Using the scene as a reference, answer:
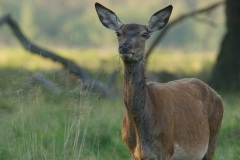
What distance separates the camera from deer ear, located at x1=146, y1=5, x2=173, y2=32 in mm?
9438

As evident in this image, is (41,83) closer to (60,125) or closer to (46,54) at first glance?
(60,125)

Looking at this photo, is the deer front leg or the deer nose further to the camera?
the deer front leg

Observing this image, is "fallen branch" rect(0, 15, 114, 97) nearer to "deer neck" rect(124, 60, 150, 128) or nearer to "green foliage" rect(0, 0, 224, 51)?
"deer neck" rect(124, 60, 150, 128)

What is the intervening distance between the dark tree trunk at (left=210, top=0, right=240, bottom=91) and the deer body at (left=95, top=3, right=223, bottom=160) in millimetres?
8764

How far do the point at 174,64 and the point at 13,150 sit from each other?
51.6ft

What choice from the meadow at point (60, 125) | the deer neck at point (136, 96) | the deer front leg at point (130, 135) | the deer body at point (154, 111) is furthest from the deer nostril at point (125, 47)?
the deer front leg at point (130, 135)

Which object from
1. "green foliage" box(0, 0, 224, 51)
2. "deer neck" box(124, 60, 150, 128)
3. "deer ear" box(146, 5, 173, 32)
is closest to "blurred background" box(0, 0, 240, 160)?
"deer neck" box(124, 60, 150, 128)

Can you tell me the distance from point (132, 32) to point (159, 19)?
0.70 metres

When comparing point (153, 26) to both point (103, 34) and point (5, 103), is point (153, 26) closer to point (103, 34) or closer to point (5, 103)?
point (5, 103)

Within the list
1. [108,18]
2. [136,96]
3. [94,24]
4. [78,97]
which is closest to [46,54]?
[78,97]

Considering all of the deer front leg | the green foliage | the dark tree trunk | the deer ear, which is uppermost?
the deer ear

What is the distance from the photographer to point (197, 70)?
22.5 metres

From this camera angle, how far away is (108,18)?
31.3ft

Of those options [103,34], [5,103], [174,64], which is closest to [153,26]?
[5,103]
